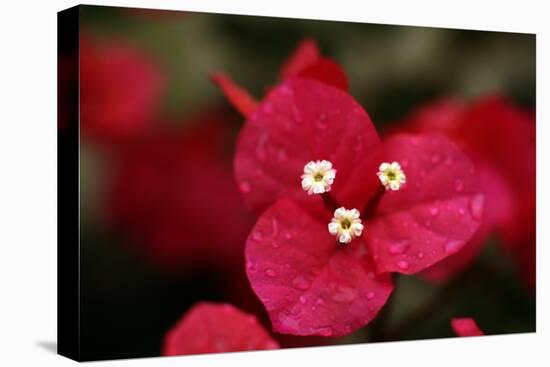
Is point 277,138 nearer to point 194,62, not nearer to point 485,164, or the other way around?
point 194,62

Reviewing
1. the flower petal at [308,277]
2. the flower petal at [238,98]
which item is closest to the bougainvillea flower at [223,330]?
the flower petal at [308,277]

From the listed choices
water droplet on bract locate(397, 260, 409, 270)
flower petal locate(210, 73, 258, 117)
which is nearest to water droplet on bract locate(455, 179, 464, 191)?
water droplet on bract locate(397, 260, 409, 270)

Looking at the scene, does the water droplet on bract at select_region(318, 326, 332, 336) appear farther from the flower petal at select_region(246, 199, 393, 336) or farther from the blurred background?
the blurred background

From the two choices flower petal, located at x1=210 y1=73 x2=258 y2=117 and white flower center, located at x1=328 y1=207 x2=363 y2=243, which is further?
flower petal, located at x1=210 y1=73 x2=258 y2=117

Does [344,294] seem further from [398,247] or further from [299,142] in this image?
[299,142]

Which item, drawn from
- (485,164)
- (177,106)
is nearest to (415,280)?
(485,164)

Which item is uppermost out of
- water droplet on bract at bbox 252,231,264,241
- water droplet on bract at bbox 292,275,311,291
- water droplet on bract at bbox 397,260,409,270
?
water droplet on bract at bbox 252,231,264,241

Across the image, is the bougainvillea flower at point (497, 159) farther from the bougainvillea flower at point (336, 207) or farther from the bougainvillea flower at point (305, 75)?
the bougainvillea flower at point (305, 75)

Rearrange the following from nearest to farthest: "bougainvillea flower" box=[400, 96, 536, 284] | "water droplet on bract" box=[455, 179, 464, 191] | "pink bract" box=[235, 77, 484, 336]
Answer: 1. "pink bract" box=[235, 77, 484, 336]
2. "water droplet on bract" box=[455, 179, 464, 191]
3. "bougainvillea flower" box=[400, 96, 536, 284]

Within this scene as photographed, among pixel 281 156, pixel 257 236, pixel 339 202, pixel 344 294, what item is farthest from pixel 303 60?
pixel 344 294
